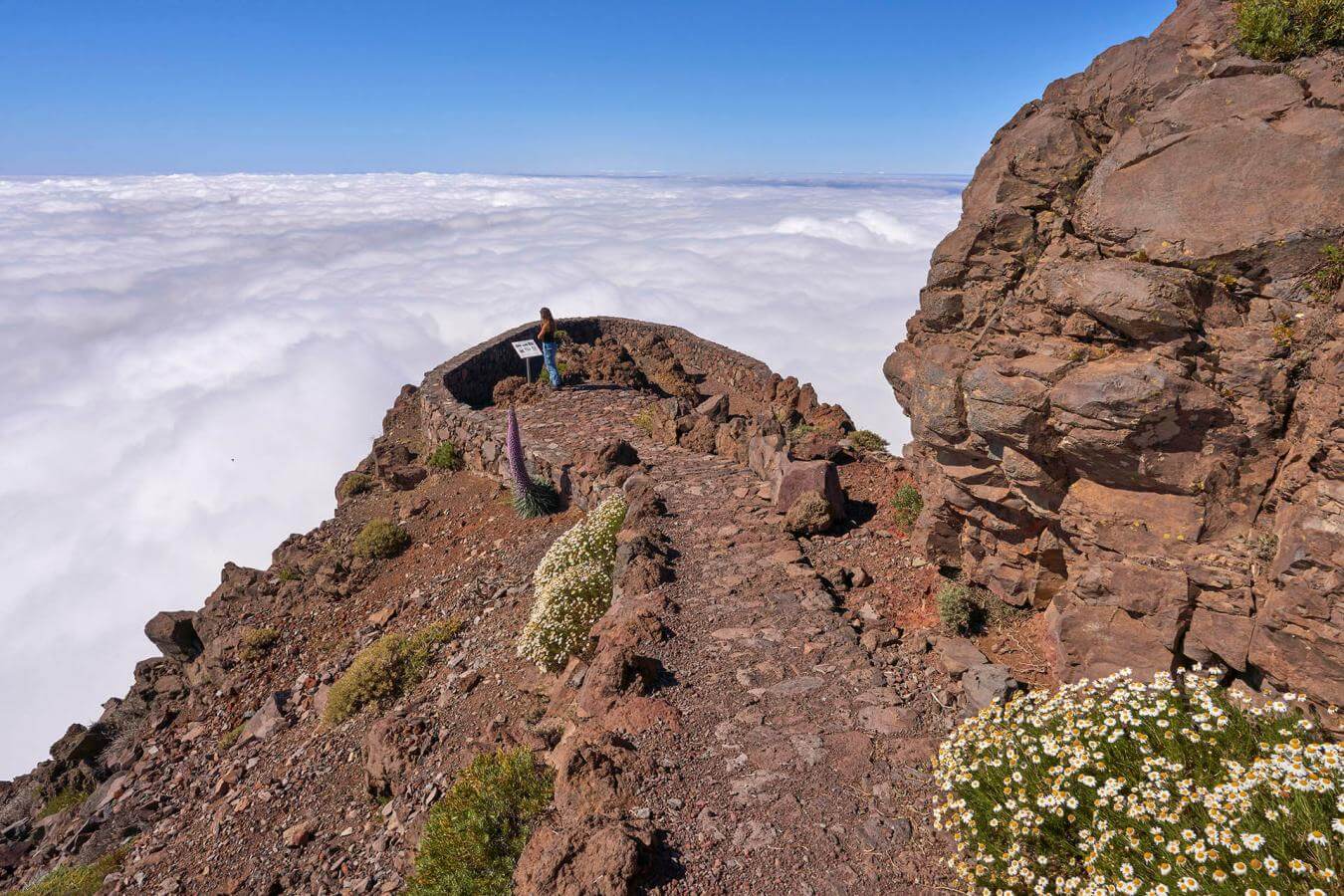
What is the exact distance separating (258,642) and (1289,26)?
1427 centimetres

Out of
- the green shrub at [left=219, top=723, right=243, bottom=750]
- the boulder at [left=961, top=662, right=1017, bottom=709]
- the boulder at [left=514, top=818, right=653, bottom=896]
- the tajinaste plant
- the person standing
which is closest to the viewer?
the boulder at [left=514, top=818, right=653, bottom=896]

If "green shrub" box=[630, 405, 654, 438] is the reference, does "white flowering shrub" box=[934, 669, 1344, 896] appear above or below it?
above

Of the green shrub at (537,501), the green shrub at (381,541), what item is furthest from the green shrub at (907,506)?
the green shrub at (381,541)

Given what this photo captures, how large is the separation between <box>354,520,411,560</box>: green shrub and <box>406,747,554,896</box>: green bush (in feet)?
26.2

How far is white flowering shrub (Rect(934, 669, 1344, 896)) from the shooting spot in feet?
9.46

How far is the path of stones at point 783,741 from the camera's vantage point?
4160 mm

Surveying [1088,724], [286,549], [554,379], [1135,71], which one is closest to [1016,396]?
[1088,724]

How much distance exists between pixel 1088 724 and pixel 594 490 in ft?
27.3

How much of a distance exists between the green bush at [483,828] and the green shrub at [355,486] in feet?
38.7

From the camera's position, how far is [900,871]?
159 inches

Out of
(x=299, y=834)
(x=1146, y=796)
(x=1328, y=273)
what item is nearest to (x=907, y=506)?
(x=1328, y=273)

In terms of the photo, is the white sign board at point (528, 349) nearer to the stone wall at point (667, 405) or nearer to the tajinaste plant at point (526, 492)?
the stone wall at point (667, 405)

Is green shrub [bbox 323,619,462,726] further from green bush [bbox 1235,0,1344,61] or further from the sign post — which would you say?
green bush [bbox 1235,0,1344,61]

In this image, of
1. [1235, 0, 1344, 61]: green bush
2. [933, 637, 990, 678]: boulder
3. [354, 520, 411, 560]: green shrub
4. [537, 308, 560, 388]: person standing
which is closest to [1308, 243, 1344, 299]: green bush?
[1235, 0, 1344, 61]: green bush
